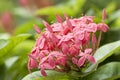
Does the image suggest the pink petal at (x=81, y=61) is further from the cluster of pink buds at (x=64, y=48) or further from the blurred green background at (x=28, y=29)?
the blurred green background at (x=28, y=29)

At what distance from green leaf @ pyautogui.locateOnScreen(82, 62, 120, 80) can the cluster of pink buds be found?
0.19 feet

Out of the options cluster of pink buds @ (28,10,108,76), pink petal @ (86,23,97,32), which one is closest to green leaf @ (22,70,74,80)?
cluster of pink buds @ (28,10,108,76)

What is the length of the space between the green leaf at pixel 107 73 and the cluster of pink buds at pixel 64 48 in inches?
2.3

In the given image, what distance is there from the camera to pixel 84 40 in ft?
4.21

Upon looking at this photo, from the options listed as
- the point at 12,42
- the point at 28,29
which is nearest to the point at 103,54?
the point at 12,42

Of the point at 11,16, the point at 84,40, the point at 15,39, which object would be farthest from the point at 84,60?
the point at 11,16

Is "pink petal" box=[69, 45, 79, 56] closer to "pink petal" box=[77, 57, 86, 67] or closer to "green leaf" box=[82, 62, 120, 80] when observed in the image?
"pink petal" box=[77, 57, 86, 67]

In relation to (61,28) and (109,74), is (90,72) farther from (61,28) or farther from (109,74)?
(61,28)

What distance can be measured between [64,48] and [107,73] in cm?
19

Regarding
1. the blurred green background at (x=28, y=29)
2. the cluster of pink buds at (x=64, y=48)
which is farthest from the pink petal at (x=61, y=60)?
the blurred green background at (x=28, y=29)

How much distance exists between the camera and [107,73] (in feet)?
4.44

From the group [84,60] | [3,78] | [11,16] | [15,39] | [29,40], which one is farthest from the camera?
[11,16]

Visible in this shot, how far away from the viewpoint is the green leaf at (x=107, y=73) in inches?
52.5

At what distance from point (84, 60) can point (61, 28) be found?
144 mm
